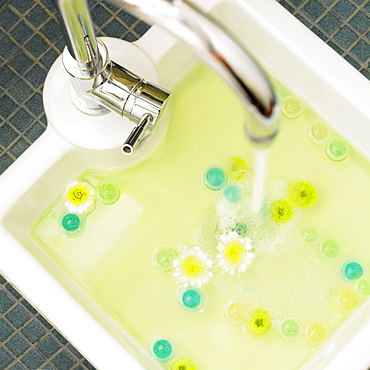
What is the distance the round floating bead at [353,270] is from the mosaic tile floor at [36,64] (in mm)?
523

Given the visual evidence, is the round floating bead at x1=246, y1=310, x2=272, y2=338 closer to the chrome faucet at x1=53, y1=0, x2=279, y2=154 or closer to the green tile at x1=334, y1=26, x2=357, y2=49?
the chrome faucet at x1=53, y1=0, x2=279, y2=154

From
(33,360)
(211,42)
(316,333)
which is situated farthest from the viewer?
(33,360)

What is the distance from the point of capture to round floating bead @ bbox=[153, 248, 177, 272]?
958 millimetres

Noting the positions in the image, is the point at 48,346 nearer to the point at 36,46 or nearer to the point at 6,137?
the point at 6,137

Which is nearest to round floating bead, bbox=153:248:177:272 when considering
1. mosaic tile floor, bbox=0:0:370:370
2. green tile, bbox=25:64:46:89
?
mosaic tile floor, bbox=0:0:370:370

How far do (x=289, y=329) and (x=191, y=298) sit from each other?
159mm

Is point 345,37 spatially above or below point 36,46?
above

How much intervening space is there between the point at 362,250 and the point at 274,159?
0.20 metres

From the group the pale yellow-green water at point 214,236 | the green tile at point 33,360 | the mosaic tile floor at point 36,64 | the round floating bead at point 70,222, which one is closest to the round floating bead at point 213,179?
the pale yellow-green water at point 214,236

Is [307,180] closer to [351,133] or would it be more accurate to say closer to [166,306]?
[351,133]

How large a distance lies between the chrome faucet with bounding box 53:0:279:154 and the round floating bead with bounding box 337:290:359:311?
0.41 m

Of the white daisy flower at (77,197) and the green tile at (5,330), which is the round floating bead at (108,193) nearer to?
the white daisy flower at (77,197)

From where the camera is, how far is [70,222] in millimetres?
955

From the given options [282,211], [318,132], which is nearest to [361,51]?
[318,132]
